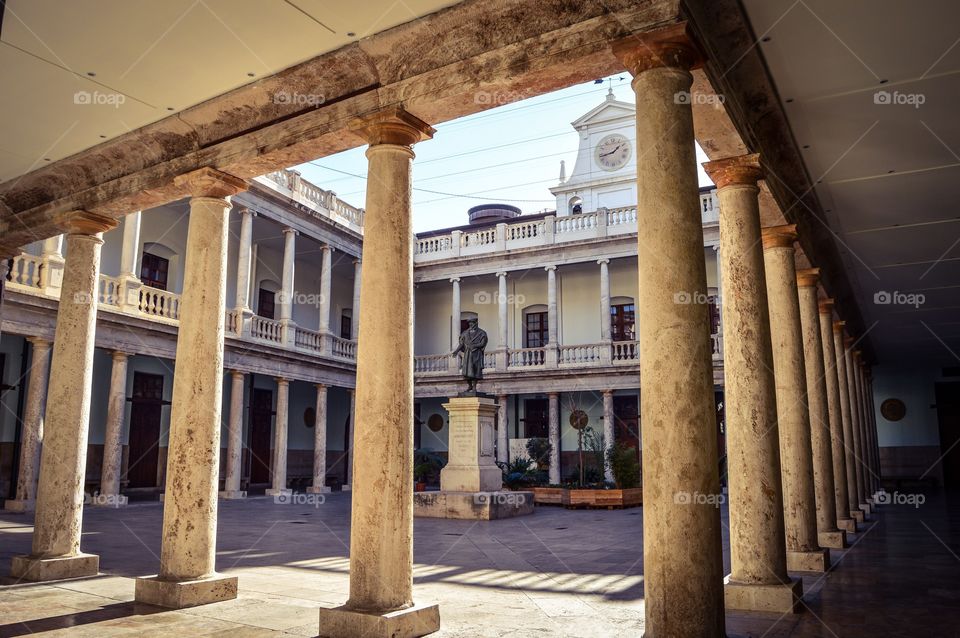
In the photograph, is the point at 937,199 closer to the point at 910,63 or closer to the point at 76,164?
the point at 910,63

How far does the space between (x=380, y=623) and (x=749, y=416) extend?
3379 millimetres

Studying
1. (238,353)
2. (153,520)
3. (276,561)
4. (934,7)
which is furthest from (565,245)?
(934,7)

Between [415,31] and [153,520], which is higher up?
[415,31]

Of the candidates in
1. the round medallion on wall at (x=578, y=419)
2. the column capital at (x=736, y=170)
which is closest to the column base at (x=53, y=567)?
the column capital at (x=736, y=170)

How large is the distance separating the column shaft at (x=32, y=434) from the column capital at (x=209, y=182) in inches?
418

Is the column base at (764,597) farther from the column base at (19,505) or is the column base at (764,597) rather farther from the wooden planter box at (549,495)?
the column base at (19,505)

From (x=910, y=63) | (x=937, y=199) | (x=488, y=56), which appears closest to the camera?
(x=488, y=56)

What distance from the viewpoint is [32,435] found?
14.6 meters

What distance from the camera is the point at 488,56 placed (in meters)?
4.88

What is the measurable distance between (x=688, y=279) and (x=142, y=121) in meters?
5.07

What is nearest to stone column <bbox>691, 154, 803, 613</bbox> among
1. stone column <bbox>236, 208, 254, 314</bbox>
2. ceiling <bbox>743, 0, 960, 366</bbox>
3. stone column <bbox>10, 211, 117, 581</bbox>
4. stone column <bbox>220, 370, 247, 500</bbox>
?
ceiling <bbox>743, 0, 960, 366</bbox>

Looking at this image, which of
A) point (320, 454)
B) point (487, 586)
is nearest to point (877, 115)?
point (487, 586)

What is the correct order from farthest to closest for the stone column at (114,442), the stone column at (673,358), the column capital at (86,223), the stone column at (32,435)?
the stone column at (114,442) → the stone column at (32,435) → the column capital at (86,223) → the stone column at (673,358)

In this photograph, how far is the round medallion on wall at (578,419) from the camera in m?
25.5
